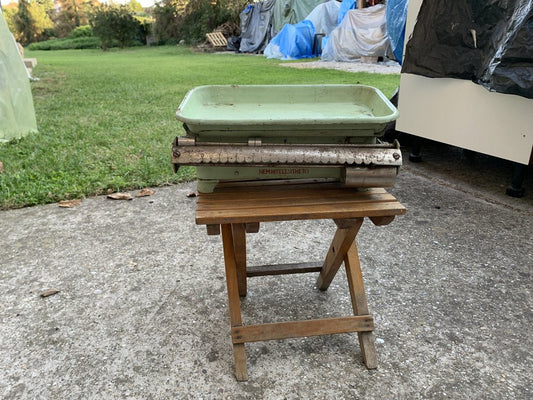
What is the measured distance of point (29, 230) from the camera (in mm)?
2787

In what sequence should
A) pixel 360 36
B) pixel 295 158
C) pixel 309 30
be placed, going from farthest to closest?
1. pixel 309 30
2. pixel 360 36
3. pixel 295 158

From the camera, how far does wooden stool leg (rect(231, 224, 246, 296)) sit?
1.77 meters

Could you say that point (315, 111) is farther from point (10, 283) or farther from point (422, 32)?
point (422, 32)

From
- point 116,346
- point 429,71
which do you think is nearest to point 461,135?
point 429,71

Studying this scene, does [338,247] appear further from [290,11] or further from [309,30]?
[290,11]

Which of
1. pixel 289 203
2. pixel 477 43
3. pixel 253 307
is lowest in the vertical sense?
pixel 253 307

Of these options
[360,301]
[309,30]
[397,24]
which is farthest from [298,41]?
[360,301]

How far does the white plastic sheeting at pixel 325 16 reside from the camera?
17.4 metres

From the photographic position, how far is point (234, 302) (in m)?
1.70

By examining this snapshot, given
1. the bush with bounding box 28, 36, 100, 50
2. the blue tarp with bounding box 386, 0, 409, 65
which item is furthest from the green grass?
the bush with bounding box 28, 36, 100, 50

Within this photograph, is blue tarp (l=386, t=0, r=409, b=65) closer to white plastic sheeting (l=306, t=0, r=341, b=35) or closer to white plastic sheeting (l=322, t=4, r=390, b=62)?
white plastic sheeting (l=322, t=4, r=390, b=62)

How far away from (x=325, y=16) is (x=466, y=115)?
51.6 ft

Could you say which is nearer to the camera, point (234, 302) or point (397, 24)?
point (234, 302)

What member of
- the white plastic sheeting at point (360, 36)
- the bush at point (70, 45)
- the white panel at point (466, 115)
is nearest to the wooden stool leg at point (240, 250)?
the white panel at point (466, 115)
